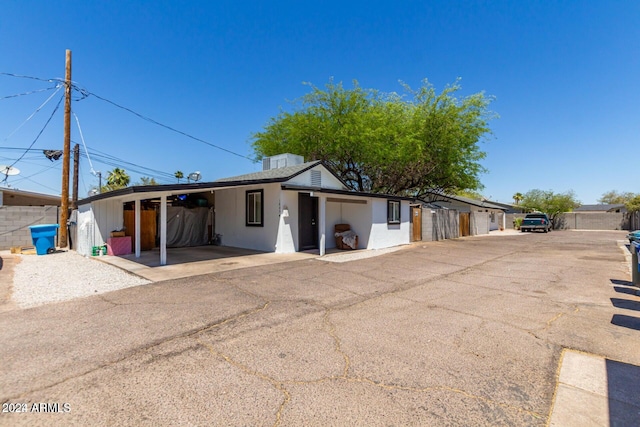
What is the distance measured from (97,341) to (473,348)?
431cm

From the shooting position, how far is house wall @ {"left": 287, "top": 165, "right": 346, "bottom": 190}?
1222cm

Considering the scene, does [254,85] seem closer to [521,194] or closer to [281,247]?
[281,247]

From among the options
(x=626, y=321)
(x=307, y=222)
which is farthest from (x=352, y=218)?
(x=626, y=321)

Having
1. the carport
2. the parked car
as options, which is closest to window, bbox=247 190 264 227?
the carport

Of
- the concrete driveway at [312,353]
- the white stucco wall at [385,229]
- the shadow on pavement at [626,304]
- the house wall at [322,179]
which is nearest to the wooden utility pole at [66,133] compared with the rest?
the house wall at [322,179]

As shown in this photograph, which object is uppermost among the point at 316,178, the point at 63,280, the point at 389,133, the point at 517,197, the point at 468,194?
the point at 389,133

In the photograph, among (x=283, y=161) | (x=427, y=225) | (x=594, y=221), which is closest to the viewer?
(x=283, y=161)

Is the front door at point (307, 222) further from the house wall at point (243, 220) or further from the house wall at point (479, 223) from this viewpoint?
the house wall at point (479, 223)

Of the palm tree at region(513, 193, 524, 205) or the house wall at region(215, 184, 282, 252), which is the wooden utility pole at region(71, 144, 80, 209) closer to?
the house wall at region(215, 184, 282, 252)

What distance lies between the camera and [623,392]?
246cm

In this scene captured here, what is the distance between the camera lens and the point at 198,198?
14.1 m

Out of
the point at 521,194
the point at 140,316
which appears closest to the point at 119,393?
the point at 140,316

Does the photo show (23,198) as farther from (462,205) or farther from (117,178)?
(462,205)

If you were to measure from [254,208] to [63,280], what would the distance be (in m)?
6.37
